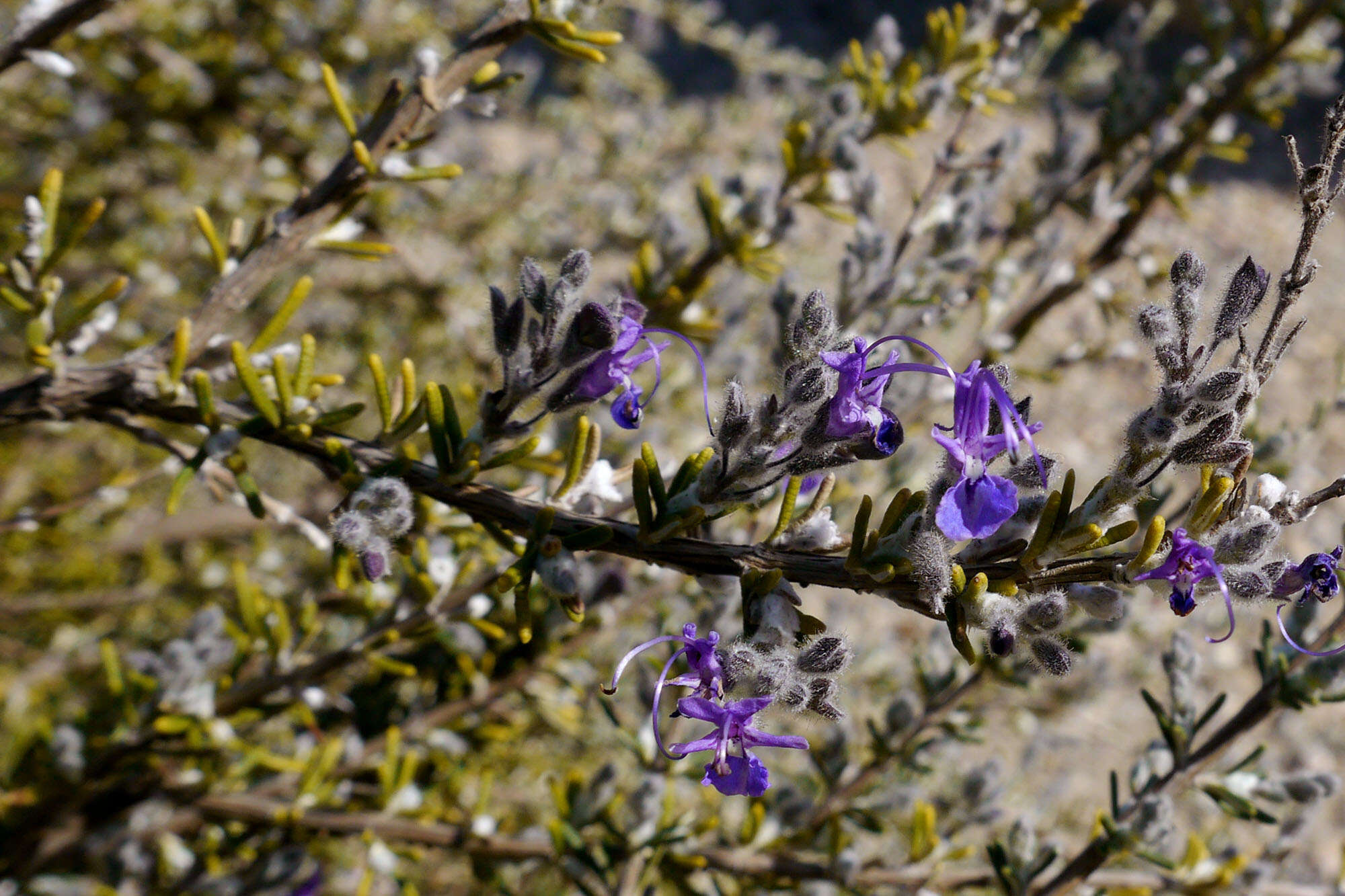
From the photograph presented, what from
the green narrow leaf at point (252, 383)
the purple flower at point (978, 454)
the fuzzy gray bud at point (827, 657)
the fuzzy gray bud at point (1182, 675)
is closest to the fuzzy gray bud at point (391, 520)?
the green narrow leaf at point (252, 383)

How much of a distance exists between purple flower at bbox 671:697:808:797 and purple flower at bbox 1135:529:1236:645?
324 millimetres

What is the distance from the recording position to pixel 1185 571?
757 millimetres

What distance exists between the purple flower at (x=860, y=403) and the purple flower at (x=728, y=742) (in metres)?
0.25

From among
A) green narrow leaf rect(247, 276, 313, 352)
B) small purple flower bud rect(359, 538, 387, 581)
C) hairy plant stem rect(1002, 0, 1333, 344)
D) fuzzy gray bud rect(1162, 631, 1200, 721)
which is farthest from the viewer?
hairy plant stem rect(1002, 0, 1333, 344)

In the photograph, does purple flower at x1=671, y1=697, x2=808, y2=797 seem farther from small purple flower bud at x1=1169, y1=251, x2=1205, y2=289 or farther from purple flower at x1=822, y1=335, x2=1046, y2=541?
small purple flower bud at x1=1169, y1=251, x2=1205, y2=289

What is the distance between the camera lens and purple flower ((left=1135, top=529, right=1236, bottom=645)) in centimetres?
74

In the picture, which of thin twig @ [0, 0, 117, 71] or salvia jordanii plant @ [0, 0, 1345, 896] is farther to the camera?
thin twig @ [0, 0, 117, 71]

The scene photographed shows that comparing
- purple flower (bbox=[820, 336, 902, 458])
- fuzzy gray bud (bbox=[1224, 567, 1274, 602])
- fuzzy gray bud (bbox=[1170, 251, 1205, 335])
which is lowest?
purple flower (bbox=[820, 336, 902, 458])

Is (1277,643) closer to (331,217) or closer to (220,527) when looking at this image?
(331,217)

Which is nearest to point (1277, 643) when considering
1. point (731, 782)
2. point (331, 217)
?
point (731, 782)

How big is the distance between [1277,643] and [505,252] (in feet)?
9.51

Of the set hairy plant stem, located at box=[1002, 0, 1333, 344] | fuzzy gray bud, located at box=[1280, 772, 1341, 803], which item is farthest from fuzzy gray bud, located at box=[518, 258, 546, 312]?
hairy plant stem, located at box=[1002, 0, 1333, 344]

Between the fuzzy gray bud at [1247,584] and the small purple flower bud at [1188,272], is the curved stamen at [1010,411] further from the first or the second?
the small purple flower bud at [1188,272]

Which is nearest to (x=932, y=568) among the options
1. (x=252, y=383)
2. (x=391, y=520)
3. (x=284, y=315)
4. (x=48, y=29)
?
Answer: (x=391, y=520)
